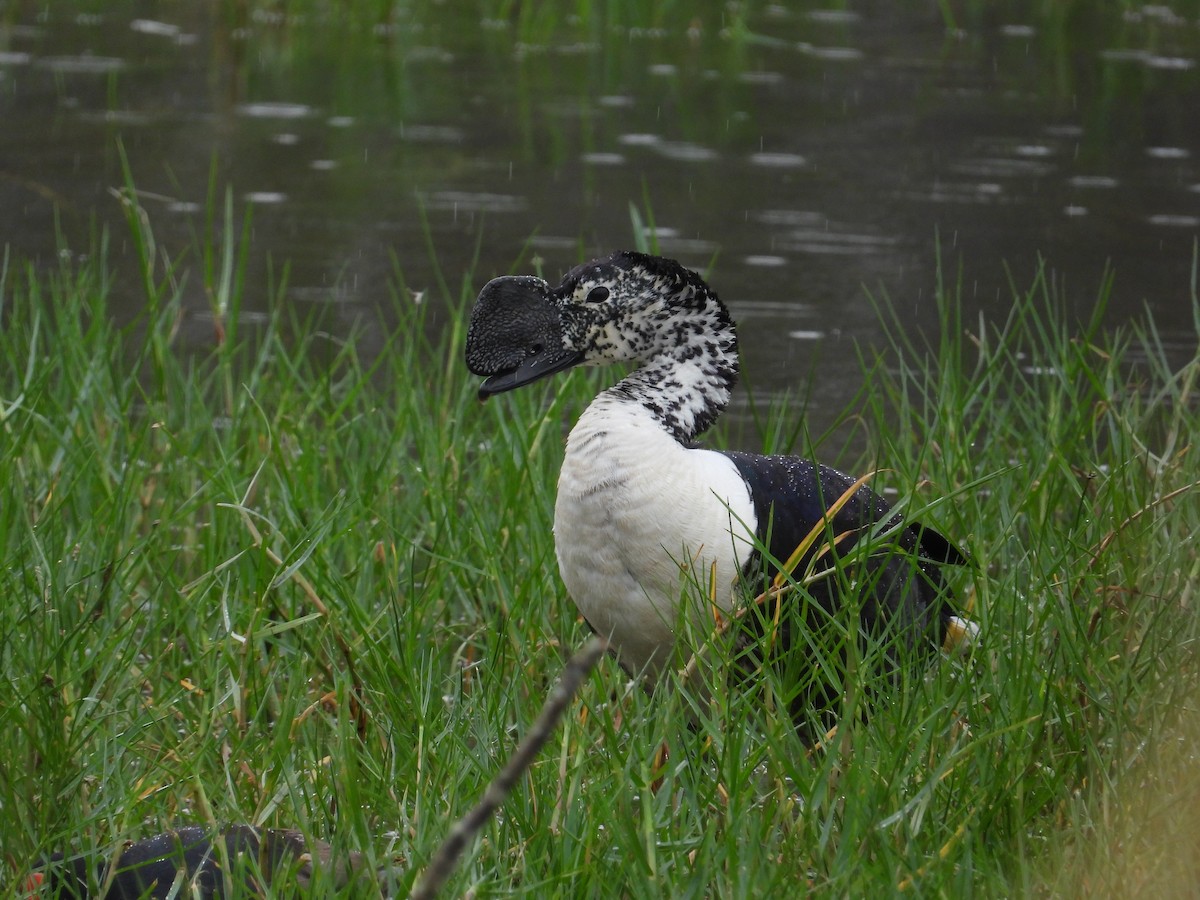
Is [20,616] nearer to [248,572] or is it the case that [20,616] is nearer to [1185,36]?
[248,572]

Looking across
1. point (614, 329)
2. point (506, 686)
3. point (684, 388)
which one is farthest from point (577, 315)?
point (506, 686)

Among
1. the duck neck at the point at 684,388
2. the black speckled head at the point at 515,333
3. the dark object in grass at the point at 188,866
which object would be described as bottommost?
the dark object in grass at the point at 188,866

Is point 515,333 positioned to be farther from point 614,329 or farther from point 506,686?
point 506,686

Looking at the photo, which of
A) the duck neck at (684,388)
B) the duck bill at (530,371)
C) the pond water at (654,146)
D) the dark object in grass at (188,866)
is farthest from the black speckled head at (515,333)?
the pond water at (654,146)

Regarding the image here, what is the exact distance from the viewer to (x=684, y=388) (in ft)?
10.9

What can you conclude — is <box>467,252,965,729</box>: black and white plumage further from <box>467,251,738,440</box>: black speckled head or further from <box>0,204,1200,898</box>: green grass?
<box>0,204,1200,898</box>: green grass

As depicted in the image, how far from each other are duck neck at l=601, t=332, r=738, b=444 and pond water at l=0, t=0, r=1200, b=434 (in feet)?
7.47

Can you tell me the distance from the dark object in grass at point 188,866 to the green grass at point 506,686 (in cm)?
5

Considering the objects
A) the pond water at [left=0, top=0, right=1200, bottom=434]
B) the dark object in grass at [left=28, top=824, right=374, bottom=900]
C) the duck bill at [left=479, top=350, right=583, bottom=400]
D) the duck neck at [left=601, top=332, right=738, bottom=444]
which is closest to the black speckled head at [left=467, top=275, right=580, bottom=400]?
the duck bill at [left=479, top=350, right=583, bottom=400]

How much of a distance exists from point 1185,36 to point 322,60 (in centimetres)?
637

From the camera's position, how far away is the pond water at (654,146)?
766cm

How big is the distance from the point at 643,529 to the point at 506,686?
0.53 metres

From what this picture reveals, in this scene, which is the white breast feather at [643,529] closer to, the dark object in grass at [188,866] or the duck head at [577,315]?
the duck head at [577,315]

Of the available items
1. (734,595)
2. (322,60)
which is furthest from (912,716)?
(322,60)
